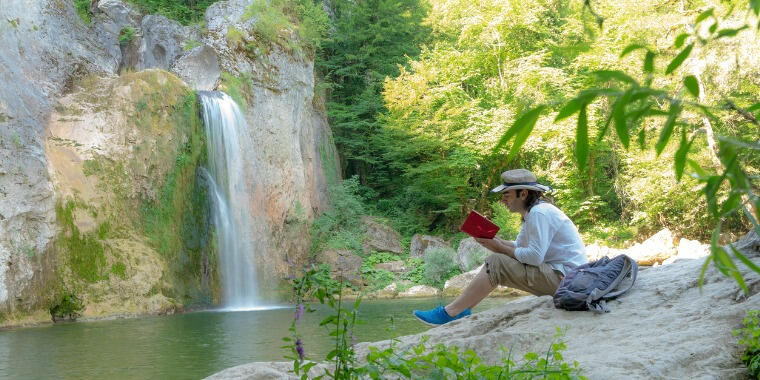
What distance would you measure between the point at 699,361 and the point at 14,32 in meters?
13.4

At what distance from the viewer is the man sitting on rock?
446 cm

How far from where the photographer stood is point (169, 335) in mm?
8758

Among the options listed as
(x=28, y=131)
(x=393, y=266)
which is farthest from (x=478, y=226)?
(x=393, y=266)

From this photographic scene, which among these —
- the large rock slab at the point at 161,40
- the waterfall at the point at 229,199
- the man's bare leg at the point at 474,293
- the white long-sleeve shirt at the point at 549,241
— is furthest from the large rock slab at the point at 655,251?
the man's bare leg at the point at 474,293

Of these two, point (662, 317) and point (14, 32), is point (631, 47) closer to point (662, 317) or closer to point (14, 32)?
A: point (662, 317)

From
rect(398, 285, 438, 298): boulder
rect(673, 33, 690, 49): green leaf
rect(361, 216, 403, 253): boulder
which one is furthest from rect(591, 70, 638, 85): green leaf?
rect(361, 216, 403, 253): boulder

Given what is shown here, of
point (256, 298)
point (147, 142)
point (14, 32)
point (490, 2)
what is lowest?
point (256, 298)

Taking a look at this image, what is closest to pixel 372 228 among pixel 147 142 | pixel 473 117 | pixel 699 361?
pixel 473 117

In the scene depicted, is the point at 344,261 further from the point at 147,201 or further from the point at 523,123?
the point at 523,123

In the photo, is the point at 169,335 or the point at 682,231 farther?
the point at 682,231

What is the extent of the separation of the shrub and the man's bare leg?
182cm

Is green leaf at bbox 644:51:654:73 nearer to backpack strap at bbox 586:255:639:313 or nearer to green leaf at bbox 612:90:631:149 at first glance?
green leaf at bbox 612:90:631:149

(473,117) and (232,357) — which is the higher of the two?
(473,117)

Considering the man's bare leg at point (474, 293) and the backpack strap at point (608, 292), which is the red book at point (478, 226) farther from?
the backpack strap at point (608, 292)
